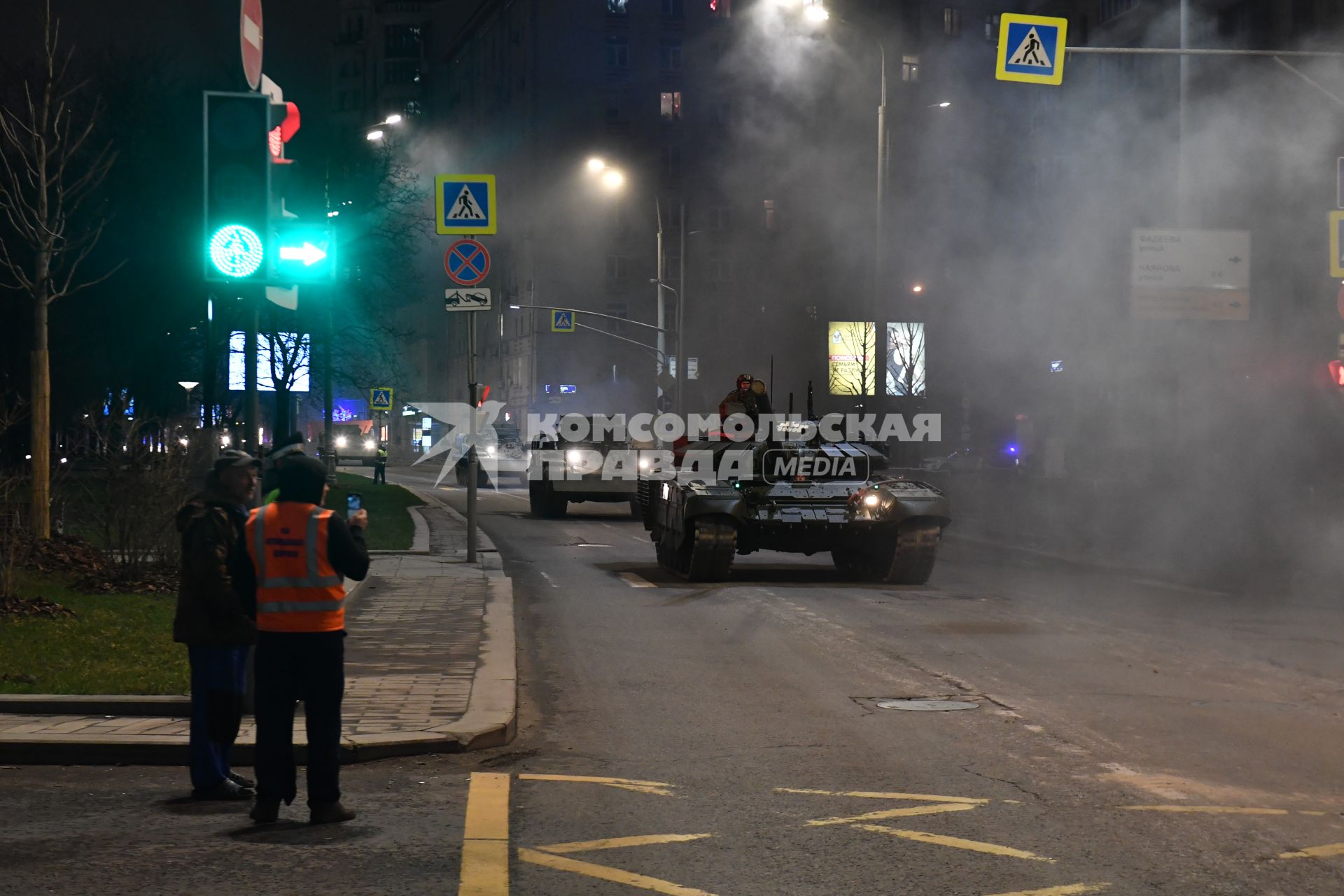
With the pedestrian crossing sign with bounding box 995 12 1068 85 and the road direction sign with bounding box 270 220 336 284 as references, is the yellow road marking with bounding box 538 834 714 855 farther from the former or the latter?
the pedestrian crossing sign with bounding box 995 12 1068 85

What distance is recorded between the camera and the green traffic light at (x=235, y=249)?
7516mm

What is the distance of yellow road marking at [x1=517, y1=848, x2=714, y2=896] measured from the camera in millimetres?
4789

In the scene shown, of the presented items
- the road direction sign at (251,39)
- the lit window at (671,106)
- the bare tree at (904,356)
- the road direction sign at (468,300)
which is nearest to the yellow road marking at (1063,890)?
the road direction sign at (251,39)

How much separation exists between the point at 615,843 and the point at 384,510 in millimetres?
23157

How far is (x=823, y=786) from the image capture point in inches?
251

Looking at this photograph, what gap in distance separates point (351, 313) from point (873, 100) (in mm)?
14887

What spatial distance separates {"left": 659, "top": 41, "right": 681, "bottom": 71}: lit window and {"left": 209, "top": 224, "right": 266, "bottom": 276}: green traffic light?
64.8 meters

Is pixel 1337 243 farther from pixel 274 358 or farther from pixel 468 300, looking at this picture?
pixel 274 358

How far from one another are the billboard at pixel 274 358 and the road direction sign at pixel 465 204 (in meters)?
16.3

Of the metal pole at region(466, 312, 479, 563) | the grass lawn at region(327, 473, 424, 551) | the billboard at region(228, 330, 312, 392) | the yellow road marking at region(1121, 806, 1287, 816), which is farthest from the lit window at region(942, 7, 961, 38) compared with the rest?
the yellow road marking at region(1121, 806, 1287, 816)

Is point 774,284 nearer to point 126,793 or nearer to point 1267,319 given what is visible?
point 1267,319

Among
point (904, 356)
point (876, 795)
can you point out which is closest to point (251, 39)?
point (876, 795)

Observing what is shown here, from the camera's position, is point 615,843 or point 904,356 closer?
point 615,843

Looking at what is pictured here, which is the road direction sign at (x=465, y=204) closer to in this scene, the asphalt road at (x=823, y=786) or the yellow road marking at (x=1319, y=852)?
the asphalt road at (x=823, y=786)
